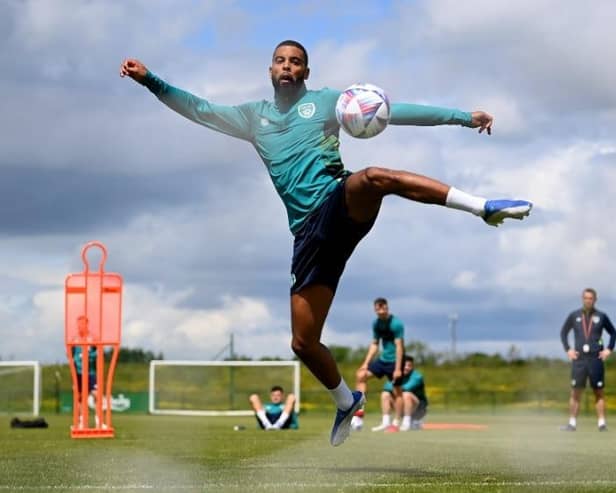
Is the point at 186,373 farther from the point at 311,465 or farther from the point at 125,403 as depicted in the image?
the point at 311,465

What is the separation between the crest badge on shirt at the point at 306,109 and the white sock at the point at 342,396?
200 centimetres

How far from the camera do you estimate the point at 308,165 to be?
829cm

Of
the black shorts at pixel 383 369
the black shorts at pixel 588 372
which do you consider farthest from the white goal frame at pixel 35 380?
the black shorts at pixel 588 372

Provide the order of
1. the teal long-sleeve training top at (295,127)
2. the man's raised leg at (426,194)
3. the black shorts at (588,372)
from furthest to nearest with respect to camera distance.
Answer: the black shorts at (588,372) → the teal long-sleeve training top at (295,127) → the man's raised leg at (426,194)

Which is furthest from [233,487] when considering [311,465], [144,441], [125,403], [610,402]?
[610,402]

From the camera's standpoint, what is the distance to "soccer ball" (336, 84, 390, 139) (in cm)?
787

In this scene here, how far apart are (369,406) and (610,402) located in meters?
9.76

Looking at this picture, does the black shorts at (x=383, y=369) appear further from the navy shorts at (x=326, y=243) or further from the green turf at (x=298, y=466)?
the navy shorts at (x=326, y=243)

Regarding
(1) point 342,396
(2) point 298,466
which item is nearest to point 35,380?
(2) point 298,466

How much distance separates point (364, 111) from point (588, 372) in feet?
46.6

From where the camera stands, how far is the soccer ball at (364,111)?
25.8ft

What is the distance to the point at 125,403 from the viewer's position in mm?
34719

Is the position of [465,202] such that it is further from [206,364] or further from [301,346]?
[206,364]

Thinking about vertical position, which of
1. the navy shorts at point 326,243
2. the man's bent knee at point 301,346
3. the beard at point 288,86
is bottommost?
the man's bent knee at point 301,346
